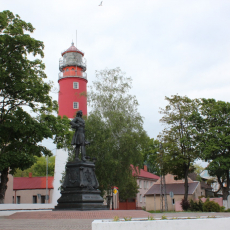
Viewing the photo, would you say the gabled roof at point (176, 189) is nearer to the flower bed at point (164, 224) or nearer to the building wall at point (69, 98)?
the building wall at point (69, 98)

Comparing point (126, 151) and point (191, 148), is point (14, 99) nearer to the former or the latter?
point (126, 151)

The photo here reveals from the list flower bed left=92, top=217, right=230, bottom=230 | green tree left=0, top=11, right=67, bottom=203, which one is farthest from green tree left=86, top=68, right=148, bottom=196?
flower bed left=92, top=217, right=230, bottom=230

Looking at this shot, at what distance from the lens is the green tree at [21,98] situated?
1862 cm

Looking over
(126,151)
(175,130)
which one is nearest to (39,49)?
(126,151)

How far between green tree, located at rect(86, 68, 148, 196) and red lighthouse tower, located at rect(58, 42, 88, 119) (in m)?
9.86

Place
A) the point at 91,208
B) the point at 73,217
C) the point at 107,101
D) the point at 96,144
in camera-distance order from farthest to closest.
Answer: the point at 107,101 → the point at 96,144 → the point at 91,208 → the point at 73,217

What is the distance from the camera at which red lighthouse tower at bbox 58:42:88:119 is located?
36406 millimetres

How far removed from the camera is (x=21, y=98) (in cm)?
1942

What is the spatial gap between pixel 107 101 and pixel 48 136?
8205 millimetres

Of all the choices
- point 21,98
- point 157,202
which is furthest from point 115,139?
point 157,202

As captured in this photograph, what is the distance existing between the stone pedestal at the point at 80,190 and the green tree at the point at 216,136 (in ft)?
64.0

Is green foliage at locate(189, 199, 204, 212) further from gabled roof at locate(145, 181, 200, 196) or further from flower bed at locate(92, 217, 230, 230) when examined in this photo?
flower bed at locate(92, 217, 230, 230)

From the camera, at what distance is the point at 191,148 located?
34969 millimetres

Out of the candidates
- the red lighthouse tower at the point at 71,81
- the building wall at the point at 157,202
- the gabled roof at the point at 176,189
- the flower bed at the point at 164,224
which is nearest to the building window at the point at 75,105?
the red lighthouse tower at the point at 71,81
